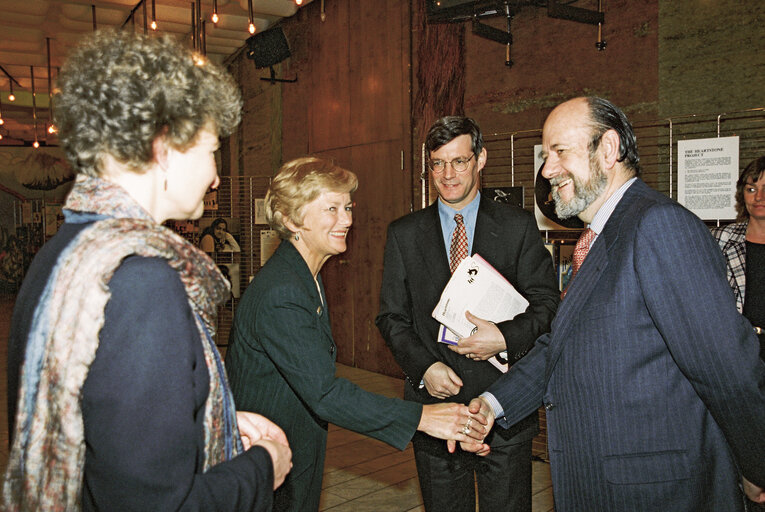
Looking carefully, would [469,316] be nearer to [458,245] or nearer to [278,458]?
[458,245]

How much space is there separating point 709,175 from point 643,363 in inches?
119

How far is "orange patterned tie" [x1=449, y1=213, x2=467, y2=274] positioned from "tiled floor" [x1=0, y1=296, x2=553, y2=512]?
1.99m

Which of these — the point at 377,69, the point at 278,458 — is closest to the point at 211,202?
the point at 377,69

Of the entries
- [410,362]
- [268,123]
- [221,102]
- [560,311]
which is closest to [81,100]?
[221,102]

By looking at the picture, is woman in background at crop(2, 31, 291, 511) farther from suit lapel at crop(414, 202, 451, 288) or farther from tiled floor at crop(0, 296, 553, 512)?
tiled floor at crop(0, 296, 553, 512)

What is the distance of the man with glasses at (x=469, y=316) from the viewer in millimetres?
2424

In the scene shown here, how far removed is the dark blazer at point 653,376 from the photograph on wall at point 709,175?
106 inches

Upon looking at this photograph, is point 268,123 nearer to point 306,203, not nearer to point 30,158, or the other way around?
point 306,203

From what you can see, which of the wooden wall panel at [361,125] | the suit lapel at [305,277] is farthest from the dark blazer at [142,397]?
the wooden wall panel at [361,125]

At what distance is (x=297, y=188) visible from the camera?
2201mm

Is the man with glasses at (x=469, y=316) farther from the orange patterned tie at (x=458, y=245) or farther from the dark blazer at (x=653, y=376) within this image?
the dark blazer at (x=653, y=376)

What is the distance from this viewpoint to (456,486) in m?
2.47

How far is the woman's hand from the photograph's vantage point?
2.08 metres

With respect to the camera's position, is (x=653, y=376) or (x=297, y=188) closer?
(x=653, y=376)
